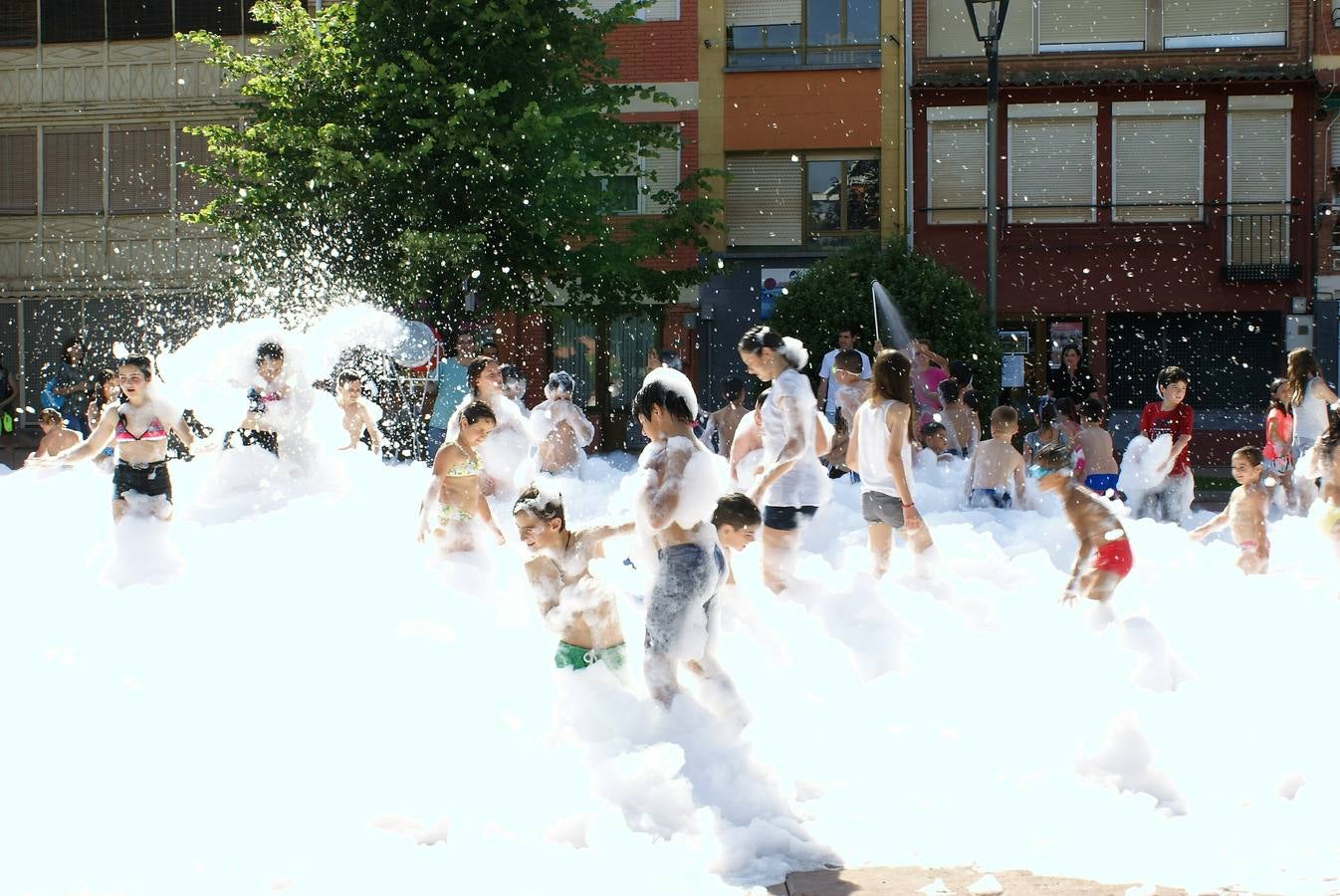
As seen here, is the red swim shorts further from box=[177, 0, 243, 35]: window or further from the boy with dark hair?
box=[177, 0, 243, 35]: window

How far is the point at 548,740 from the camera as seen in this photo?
20.4ft

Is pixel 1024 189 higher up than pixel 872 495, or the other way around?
pixel 1024 189

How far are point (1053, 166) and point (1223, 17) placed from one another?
12.1 feet

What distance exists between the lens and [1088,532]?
7582 millimetres

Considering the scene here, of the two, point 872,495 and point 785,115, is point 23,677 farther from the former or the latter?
point 785,115

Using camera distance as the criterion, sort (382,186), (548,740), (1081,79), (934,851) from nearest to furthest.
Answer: (934,851) → (548,740) → (382,186) → (1081,79)

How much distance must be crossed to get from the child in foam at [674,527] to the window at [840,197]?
2043cm

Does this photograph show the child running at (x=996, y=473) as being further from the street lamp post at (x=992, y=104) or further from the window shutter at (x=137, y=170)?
the window shutter at (x=137, y=170)

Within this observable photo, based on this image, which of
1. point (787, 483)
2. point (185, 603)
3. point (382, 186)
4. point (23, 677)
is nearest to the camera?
point (23, 677)

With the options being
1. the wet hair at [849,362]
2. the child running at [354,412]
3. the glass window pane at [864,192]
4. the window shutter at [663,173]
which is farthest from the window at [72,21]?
the wet hair at [849,362]

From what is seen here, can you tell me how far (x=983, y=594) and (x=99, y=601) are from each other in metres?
5.39

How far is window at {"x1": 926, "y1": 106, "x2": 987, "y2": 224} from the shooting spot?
84.6 feet

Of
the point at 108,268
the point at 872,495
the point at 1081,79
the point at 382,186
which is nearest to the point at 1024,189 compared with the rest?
the point at 1081,79

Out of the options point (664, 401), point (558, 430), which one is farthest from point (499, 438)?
point (664, 401)
